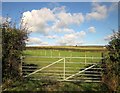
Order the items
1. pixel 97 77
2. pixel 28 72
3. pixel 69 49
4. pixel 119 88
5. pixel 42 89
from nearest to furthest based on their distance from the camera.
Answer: pixel 119 88, pixel 42 89, pixel 97 77, pixel 28 72, pixel 69 49

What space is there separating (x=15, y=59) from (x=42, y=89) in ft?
Answer: 6.54

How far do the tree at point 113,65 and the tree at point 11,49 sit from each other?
408 cm

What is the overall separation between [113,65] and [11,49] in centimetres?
460

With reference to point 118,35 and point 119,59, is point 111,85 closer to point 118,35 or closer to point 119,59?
point 119,59

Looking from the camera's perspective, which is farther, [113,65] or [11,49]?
[11,49]

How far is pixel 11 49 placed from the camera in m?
11.3

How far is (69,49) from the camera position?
5825 cm

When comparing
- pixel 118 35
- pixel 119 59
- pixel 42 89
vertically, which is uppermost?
pixel 118 35

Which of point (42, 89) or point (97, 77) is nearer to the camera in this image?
point (42, 89)

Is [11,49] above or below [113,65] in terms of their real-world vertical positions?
above

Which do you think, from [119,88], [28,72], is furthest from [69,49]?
[119,88]

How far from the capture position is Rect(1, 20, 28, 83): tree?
36.9 feet

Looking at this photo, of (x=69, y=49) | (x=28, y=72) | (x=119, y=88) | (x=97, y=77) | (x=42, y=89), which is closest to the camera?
(x=119, y=88)

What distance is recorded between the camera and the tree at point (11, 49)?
36.9 ft
